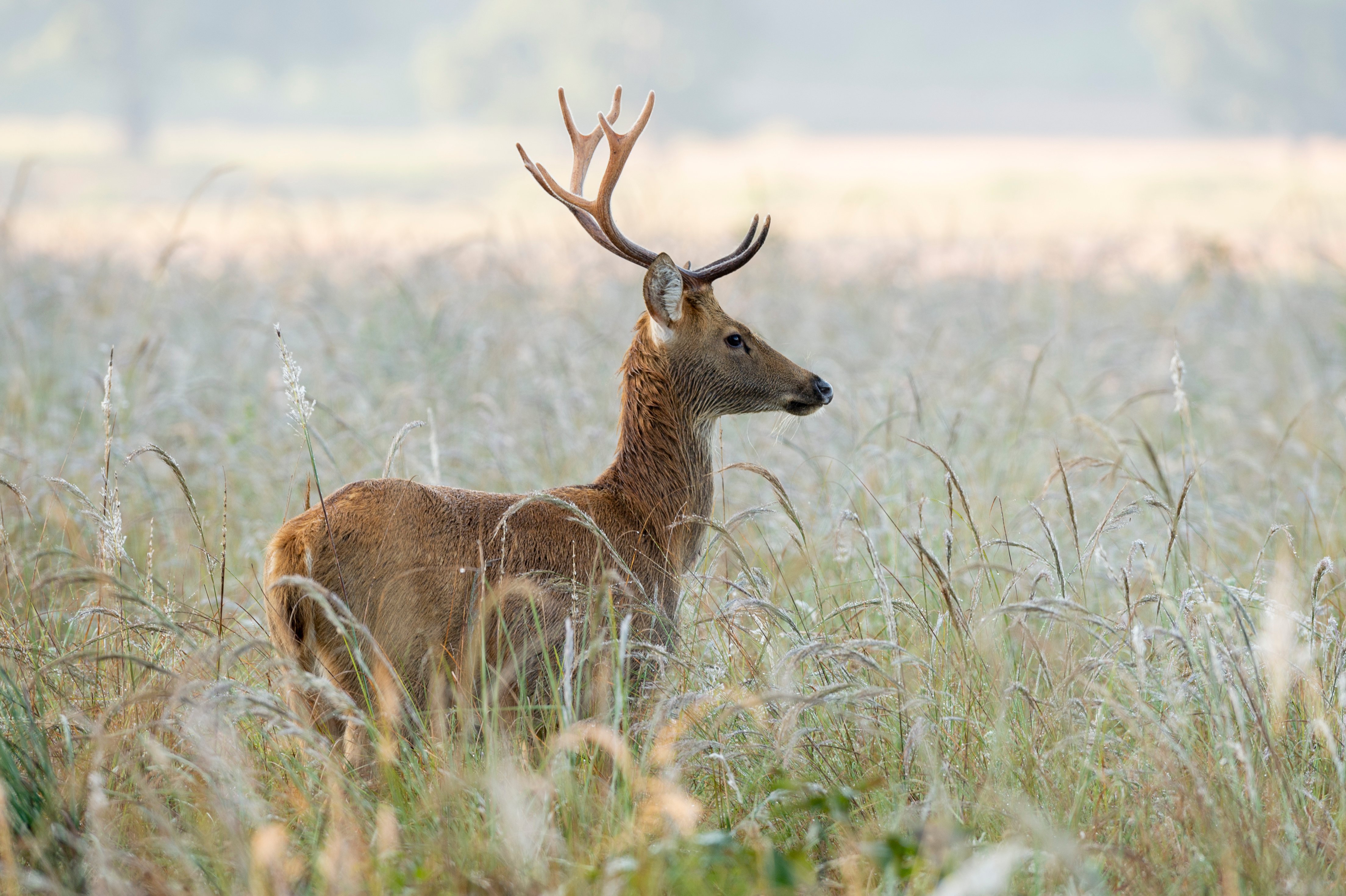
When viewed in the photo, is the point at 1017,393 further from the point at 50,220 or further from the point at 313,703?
the point at 50,220

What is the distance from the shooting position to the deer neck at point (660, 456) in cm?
363

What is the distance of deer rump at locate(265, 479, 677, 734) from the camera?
284 cm

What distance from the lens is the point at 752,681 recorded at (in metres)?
3.13

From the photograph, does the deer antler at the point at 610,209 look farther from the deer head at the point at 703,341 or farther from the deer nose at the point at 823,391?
the deer nose at the point at 823,391

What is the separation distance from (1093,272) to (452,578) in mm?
9300

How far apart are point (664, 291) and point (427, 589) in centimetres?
118

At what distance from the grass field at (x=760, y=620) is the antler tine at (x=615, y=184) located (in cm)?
82

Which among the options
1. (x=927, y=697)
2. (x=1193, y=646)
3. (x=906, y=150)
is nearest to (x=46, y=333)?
(x=927, y=697)

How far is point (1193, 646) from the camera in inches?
108

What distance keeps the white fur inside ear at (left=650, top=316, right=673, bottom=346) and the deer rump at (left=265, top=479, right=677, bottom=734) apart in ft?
2.51

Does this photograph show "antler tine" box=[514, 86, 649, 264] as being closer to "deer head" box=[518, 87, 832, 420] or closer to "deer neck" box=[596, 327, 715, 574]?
"deer head" box=[518, 87, 832, 420]

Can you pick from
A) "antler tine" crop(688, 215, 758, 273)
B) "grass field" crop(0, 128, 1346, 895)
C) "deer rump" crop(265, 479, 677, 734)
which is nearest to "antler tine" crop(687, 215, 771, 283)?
"antler tine" crop(688, 215, 758, 273)

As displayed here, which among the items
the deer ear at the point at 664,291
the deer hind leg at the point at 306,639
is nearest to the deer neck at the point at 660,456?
the deer ear at the point at 664,291

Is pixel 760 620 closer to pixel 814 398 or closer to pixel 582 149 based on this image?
pixel 814 398
